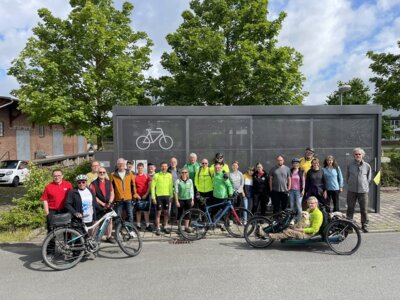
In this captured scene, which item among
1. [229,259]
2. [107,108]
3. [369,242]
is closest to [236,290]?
[229,259]

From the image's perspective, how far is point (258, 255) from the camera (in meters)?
5.79

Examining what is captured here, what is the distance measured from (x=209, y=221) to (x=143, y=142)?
2834 mm

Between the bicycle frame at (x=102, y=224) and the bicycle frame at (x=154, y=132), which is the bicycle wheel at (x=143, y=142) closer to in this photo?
the bicycle frame at (x=154, y=132)

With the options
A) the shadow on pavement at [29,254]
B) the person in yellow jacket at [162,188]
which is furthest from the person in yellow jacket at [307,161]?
the shadow on pavement at [29,254]

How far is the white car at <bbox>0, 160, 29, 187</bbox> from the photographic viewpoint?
611 inches

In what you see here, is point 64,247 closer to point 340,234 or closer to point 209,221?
point 209,221

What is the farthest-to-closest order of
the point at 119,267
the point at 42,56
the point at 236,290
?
the point at 42,56, the point at 119,267, the point at 236,290

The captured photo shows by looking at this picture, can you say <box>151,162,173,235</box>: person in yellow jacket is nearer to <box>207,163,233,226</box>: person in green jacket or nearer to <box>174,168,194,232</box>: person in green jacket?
<box>174,168,194,232</box>: person in green jacket

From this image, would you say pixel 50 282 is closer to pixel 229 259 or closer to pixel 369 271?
pixel 229 259

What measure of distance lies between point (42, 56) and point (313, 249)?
1027 centimetres

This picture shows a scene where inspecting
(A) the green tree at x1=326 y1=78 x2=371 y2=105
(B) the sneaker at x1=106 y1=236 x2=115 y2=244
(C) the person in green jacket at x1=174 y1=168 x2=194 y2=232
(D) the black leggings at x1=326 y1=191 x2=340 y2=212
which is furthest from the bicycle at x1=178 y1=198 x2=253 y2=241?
(A) the green tree at x1=326 y1=78 x2=371 y2=105

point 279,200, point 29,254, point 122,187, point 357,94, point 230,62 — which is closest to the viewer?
point 29,254

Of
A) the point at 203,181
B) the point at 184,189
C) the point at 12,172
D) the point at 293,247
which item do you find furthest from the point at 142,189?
the point at 12,172

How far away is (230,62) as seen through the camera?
46.3 ft
